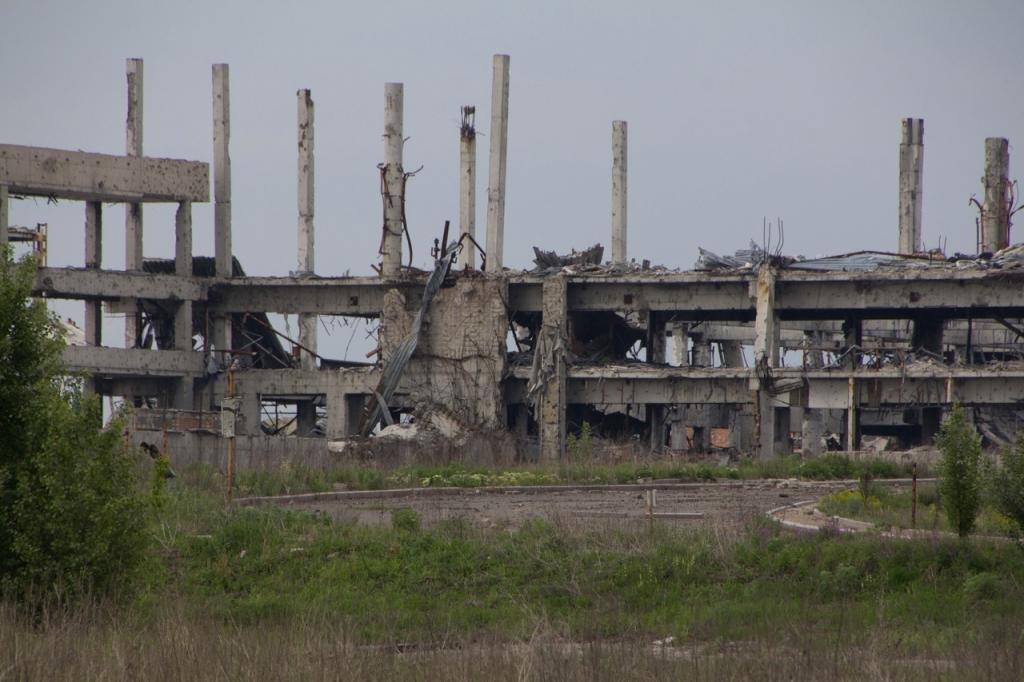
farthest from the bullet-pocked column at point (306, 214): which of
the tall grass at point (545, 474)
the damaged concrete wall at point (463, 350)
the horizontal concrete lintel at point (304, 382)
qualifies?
the tall grass at point (545, 474)

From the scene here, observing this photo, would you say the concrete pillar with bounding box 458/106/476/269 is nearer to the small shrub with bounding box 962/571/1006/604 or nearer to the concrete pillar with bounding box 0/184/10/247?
the concrete pillar with bounding box 0/184/10/247

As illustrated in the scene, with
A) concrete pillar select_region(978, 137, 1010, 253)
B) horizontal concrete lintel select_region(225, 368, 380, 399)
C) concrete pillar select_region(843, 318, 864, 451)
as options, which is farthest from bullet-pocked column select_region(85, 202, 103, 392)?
concrete pillar select_region(978, 137, 1010, 253)

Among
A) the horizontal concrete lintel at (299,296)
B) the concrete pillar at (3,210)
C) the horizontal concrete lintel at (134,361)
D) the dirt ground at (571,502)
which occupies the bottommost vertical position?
the dirt ground at (571,502)

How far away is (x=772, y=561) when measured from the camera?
1878cm

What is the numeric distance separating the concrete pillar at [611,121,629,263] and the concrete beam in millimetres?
11592

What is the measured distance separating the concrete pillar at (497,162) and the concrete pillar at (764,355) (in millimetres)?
7294

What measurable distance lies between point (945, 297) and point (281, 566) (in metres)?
22.8

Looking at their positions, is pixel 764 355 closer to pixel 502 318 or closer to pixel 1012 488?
pixel 502 318

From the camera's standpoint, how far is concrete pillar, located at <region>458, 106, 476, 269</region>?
4241 cm

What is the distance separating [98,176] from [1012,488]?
2882 cm

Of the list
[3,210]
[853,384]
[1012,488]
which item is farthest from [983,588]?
[3,210]

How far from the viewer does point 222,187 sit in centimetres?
4372

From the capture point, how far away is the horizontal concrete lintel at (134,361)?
39.8 metres

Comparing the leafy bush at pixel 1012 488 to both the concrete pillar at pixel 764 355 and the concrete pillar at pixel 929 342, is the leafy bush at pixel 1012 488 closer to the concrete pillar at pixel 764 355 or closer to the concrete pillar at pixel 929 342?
the concrete pillar at pixel 764 355
